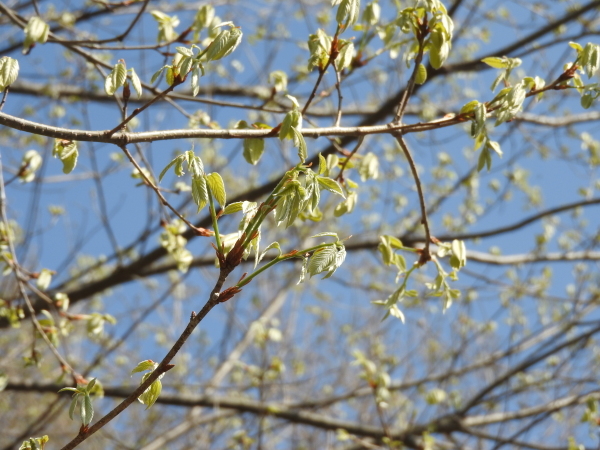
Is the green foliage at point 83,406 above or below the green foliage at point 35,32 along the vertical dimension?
below

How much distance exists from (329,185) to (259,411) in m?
2.72

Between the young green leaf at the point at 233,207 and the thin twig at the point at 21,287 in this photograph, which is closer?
the young green leaf at the point at 233,207

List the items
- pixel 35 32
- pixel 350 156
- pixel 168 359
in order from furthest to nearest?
pixel 350 156, pixel 35 32, pixel 168 359

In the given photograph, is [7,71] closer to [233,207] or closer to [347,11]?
[233,207]

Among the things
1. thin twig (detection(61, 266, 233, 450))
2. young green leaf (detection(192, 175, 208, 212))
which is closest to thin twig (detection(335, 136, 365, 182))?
young green leaf (detection(192, 175, 208, 212))

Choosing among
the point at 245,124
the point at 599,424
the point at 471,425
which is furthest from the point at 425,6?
the point at 471,425

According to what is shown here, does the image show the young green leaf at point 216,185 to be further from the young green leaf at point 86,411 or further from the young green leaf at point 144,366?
the young green leaf at point 86,411

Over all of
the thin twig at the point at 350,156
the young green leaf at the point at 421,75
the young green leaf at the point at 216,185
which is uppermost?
the young green leaf at the point at 421,75

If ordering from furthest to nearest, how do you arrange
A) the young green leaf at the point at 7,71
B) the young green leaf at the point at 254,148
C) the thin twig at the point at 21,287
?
the thin twig at the point at 21,287, the young green leaf at the point at 254,148, the young green leaf at the point at 7,71

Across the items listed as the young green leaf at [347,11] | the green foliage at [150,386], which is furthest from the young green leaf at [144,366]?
the young green leaf at [347,11]

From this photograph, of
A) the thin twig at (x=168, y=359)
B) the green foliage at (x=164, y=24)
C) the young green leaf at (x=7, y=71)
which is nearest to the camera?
the thin twig at (x=168, y=359)

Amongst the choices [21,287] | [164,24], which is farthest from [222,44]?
[21,287]

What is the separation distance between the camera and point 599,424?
8.56ft

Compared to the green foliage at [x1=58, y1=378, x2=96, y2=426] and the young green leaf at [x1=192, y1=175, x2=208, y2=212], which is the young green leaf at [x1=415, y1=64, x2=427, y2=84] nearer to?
the young green leaf at [x1=192, y1=175, x2=208, y2=212]
